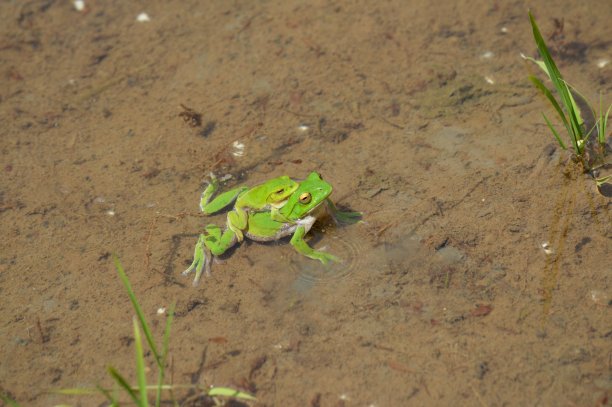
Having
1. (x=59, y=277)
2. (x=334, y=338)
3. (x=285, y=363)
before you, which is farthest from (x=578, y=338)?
(x=59, y=277)

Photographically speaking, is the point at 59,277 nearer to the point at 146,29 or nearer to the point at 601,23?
the point at 146,29

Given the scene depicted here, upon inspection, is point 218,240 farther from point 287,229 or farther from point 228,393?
point 228,393

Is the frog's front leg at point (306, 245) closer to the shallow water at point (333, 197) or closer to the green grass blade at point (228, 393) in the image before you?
the shallow water at point (333, 197)

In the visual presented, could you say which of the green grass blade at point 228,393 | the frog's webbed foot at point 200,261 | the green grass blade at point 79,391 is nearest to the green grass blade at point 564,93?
the frog's webbed foot at point 200,261

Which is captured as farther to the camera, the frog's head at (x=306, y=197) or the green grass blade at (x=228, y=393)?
the frog's head at (x=306, y=197)

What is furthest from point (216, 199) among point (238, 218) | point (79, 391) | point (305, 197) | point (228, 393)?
point (79, 391)

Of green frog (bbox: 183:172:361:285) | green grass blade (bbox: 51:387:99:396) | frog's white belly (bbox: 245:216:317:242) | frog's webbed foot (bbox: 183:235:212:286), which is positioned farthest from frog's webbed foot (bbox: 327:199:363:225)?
green grass blade (bbox: 51:387:99:396)

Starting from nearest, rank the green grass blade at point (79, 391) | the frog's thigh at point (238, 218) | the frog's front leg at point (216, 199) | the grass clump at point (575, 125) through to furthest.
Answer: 1. the green grass blade at point (79, 391)
2. the grass clump at point (575, 125)
3. the frog's thigh at point (238, 218)
4. the frog's front leg at point (216, 199)
